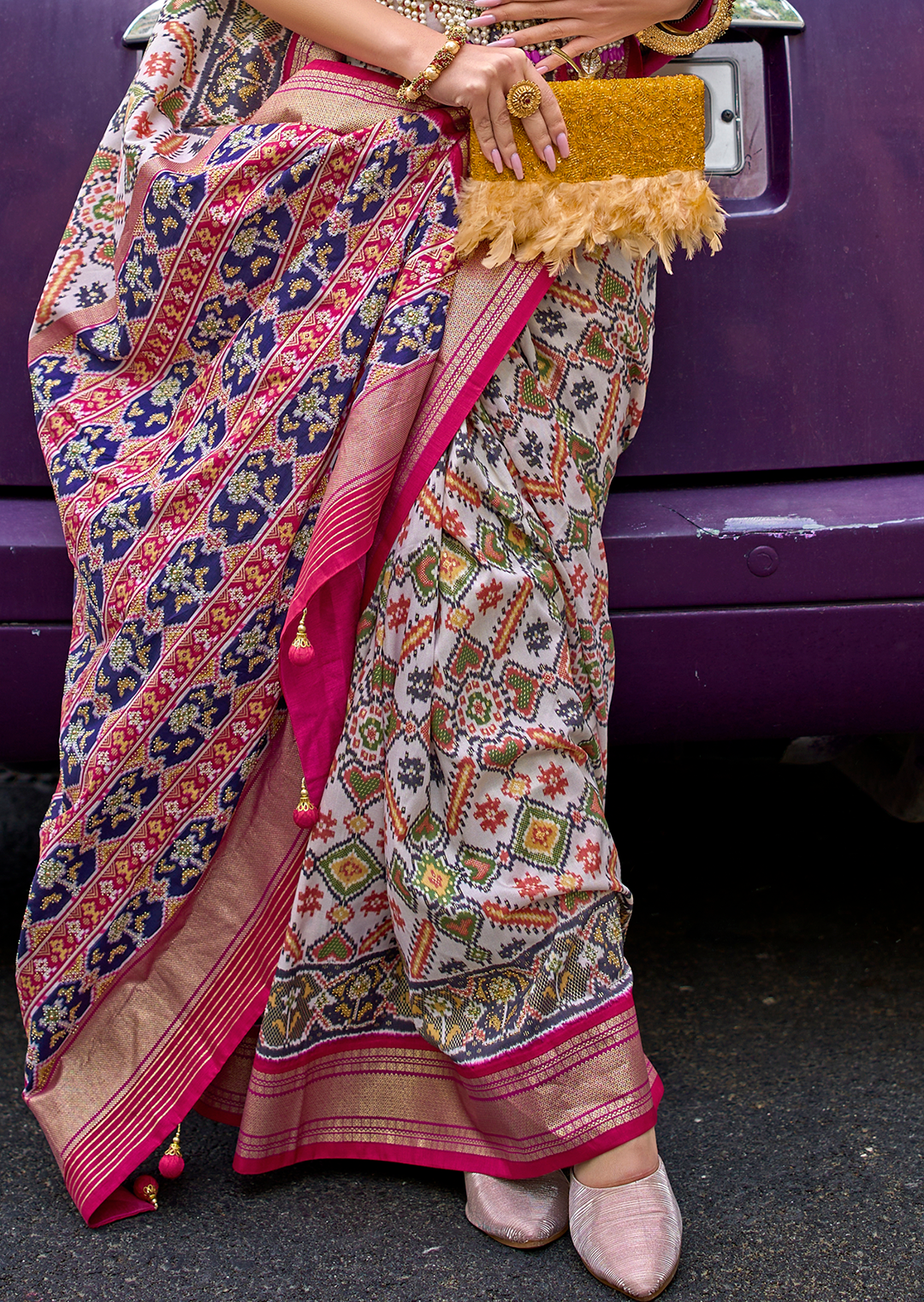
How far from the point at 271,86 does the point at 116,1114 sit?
46.9 inches

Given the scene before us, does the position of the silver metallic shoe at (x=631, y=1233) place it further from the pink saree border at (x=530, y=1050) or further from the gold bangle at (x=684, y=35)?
the gold bangle at (x=684, y=35)

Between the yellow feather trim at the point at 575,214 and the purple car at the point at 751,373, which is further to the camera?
the purple car at the point at 751,373

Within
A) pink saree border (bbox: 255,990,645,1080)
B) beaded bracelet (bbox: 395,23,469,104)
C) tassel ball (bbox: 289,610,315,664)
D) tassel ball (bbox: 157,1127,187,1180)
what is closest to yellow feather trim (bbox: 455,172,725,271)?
beaded bracelet (bbox: 395,23,469,104)

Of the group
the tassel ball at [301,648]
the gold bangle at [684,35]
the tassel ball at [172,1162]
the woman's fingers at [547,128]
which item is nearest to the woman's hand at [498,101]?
the woman's fingers at [547,128]

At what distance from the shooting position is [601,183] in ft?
4.66

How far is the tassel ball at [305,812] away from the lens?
145 cm

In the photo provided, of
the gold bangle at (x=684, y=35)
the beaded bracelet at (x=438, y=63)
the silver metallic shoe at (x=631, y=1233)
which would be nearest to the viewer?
the silver metallic shoe at (x=631, y=1233)

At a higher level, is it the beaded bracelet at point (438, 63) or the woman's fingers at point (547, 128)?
the beaded bracelet at point (438, 63)

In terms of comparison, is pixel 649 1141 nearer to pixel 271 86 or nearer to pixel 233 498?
pixel 233 498

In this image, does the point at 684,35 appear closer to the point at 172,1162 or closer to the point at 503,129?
the point at 503,129

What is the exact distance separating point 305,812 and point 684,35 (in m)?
0.97

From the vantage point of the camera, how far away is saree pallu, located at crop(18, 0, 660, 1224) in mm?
1415

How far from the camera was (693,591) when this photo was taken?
154 cm

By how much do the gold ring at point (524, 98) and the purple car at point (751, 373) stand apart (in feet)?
0.99
